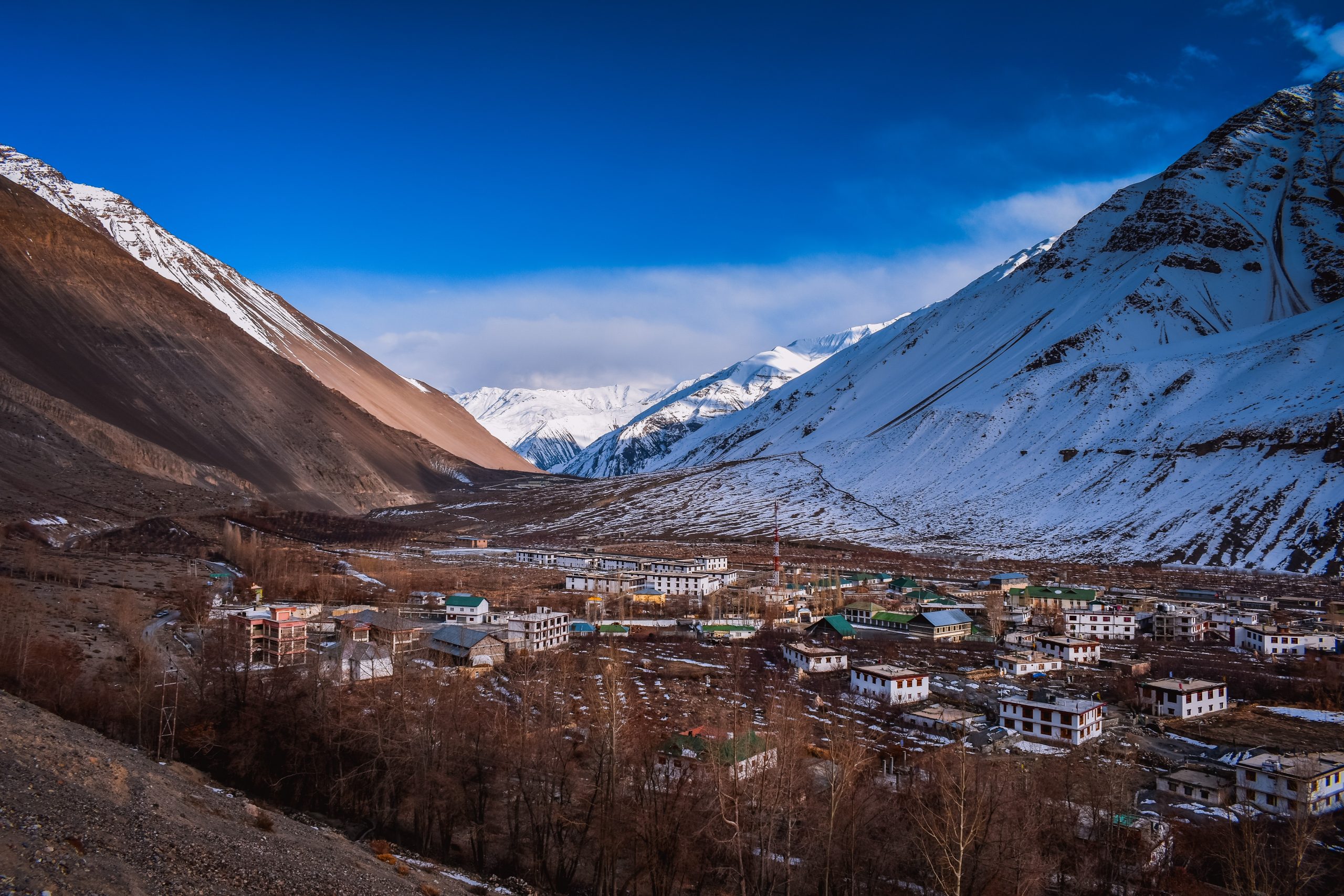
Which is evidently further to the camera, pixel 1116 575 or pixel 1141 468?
pixel 1141 468

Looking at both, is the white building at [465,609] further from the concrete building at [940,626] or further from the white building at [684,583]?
the concrete building at [940,626]

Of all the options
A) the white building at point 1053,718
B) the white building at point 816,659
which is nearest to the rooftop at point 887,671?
the white building at point 816,659

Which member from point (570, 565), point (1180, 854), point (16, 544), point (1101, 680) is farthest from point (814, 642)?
point (16, 544)

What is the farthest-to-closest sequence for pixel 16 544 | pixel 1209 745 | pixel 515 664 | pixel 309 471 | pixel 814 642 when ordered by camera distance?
pixel 309 471 → pixel 16 544 → pixel 814 642 → pixel 515 664 → pixel 1209 745

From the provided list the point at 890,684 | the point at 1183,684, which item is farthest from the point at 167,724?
the point at 1183,684

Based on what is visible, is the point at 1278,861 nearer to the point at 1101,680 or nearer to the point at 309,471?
the point at 1101,680

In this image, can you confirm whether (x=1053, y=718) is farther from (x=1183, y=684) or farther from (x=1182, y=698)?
(x=1183, y=684)
